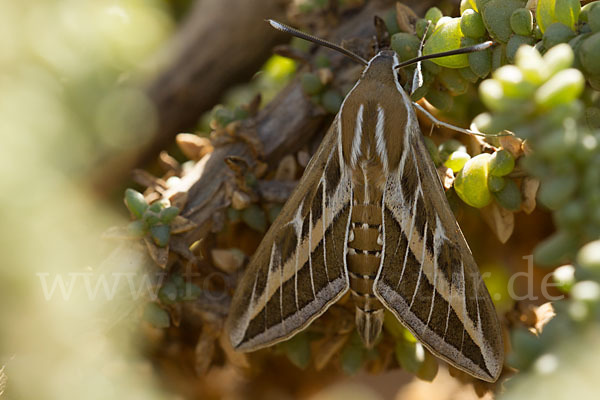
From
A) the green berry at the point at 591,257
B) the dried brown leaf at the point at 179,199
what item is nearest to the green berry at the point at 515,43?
the green berry at the point at 591,257

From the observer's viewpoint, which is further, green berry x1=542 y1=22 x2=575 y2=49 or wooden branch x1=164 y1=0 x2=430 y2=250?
wooden branch x1=164 y1=0 x2=430 y2=250

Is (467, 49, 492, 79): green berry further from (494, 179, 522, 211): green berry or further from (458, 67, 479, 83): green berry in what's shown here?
(494, 179, 522, 211): green berry

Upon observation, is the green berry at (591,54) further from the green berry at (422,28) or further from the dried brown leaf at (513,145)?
the green berry at (422,28)

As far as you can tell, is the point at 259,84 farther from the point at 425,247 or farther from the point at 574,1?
the point at 574,1

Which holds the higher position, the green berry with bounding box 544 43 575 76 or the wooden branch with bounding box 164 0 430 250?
the green berry with bounding box 544 43 575 76

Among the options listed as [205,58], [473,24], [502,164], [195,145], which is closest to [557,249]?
[502,164]

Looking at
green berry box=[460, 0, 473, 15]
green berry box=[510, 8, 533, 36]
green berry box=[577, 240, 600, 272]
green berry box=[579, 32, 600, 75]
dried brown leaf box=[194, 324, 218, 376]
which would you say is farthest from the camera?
dried brown leaf box=[194, 324, 218, 376]

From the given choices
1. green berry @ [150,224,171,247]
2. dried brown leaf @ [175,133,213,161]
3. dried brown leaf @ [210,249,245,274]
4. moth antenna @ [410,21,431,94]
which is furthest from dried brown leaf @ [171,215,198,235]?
moth antenna @ [410,21,431,94]

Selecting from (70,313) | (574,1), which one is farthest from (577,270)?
(70,313)
